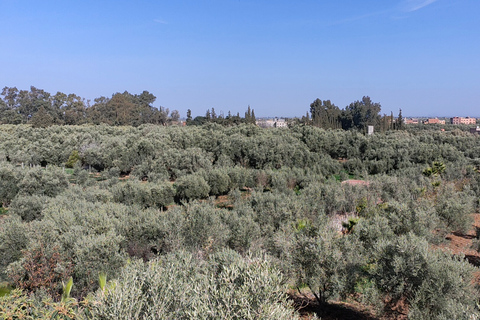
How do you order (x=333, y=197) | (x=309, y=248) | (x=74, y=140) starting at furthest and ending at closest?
(x=74, y=140) < (x=333, y=197) < (x=309, y=248)

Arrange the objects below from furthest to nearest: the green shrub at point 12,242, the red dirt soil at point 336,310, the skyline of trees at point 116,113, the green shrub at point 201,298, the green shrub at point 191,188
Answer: the skyline of trees at point 116,113
the green shrub at point 191,188
the green shrub at point 12,242
the red dirt soil at point 336,310
the green shrub at point 201,298

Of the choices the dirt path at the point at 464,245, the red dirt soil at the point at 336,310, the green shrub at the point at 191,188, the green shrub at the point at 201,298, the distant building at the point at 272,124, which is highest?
the distant building at the point at 272,124

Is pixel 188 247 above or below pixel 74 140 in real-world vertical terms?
below

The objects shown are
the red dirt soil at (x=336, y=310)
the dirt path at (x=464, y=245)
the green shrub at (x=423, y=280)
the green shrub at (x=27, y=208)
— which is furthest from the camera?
the green shrub at (x=27, y=208)

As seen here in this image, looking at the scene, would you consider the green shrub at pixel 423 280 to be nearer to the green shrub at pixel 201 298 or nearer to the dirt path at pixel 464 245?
the green shrub at pixel 201 298

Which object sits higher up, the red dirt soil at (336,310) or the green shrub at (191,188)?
the green shrub at (191,188)

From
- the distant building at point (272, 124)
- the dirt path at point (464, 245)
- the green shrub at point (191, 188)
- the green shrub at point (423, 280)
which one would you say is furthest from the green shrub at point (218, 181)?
the distant building at point (272, 124)

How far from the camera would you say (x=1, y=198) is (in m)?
17.4

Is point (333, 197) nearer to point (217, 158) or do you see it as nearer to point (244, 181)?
point (244, 181)

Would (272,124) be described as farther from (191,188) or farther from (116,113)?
(191,188)

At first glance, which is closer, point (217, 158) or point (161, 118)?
point (217, 158)

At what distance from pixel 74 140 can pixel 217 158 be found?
15.0 m

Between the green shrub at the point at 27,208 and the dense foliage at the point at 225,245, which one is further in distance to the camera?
the green shrub at the point at 27,208

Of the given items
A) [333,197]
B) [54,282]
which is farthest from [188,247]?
[333,197]
